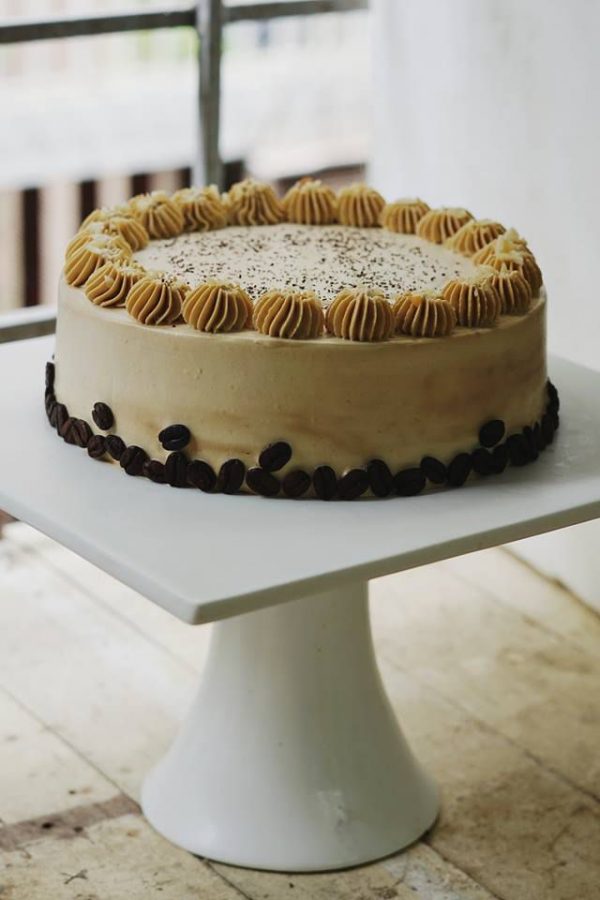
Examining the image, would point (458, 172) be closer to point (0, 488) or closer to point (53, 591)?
point (53, 591)

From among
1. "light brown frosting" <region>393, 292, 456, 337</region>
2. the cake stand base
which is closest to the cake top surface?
"light brown frosting" <region>393, 292, 456, 337</region>

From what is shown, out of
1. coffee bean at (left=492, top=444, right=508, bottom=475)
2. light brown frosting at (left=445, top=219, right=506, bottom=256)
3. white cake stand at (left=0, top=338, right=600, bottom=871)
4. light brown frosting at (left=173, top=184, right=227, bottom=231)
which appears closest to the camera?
white cake stand at (left=0, top=338, right=600, bottom=871)

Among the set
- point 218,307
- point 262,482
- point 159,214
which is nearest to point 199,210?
point 159,214

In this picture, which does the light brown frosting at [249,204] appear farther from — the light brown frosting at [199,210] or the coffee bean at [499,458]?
the coffee bean at [499,458]

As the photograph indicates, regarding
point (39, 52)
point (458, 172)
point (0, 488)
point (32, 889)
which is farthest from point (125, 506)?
point (39, 52)

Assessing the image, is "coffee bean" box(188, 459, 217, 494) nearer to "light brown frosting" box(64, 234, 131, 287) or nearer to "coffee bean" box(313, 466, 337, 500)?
"coffee bean" box(313, 466, 337, 500)

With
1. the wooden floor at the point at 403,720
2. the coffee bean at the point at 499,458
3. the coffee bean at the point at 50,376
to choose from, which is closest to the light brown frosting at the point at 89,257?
the coffee bean at the point at 50,376
